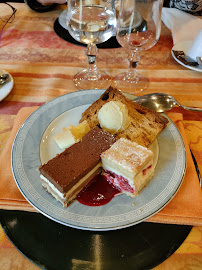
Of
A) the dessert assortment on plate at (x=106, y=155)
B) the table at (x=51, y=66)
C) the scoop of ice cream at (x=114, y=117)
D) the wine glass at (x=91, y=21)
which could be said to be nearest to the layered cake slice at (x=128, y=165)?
the dessert assortment on plate at (x=106, y=155)

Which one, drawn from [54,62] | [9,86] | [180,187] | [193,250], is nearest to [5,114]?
[9,86]

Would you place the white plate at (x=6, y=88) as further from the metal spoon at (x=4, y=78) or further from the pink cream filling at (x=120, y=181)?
the pink cream filling at (x=120, y=181)

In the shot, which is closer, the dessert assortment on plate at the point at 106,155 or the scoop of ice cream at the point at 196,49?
the dessert assortment on plate at the point at 106,155

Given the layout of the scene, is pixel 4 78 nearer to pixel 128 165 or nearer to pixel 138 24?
pixel 138 24

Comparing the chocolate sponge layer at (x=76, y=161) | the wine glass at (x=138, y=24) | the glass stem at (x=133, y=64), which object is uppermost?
the wine glass at (x=138, y=24)

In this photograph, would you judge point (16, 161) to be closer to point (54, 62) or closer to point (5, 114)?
point (5, 114)

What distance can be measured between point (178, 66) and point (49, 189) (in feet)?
3.47

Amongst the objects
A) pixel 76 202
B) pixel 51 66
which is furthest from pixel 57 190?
pixel 51 66

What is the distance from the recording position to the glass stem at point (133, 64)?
4.41 feet

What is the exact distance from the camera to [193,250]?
76cm

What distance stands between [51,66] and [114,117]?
0.65 metres

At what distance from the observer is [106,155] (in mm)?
860

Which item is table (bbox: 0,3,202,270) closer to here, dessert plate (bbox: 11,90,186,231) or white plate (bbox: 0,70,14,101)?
white plate (bbox: 0,70,14,101)

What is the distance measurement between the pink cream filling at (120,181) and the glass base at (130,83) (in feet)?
1.88
